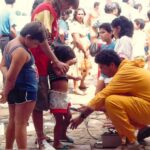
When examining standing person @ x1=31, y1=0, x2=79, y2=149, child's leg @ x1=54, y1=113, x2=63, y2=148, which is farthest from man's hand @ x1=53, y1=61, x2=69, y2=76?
Answer: child's leg @ x1=54, y1=113, x2=63, y2=148

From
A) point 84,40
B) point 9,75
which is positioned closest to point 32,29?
point 9,75

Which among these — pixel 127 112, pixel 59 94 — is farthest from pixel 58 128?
pixel 127 112

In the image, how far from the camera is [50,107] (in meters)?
5.13

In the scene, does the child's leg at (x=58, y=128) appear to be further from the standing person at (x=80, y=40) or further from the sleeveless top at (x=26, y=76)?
the standing person at (x=80, y=40)

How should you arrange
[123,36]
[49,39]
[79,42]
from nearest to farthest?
[49,39] → [123,36] → [79,42]

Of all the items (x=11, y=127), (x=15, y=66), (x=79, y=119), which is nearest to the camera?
(x=15, y=66)

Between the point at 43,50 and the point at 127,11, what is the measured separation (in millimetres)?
8513

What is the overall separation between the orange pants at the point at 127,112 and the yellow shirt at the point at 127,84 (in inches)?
2.5

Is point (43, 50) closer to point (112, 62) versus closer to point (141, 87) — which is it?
point (112, 62)

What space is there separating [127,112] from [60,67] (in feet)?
3.02

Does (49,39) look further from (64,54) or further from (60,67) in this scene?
(60,67)

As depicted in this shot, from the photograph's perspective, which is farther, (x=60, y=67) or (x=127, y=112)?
(x=127, y=112)

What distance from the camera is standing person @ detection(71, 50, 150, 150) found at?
197 inches

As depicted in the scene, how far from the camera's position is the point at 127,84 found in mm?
5039
